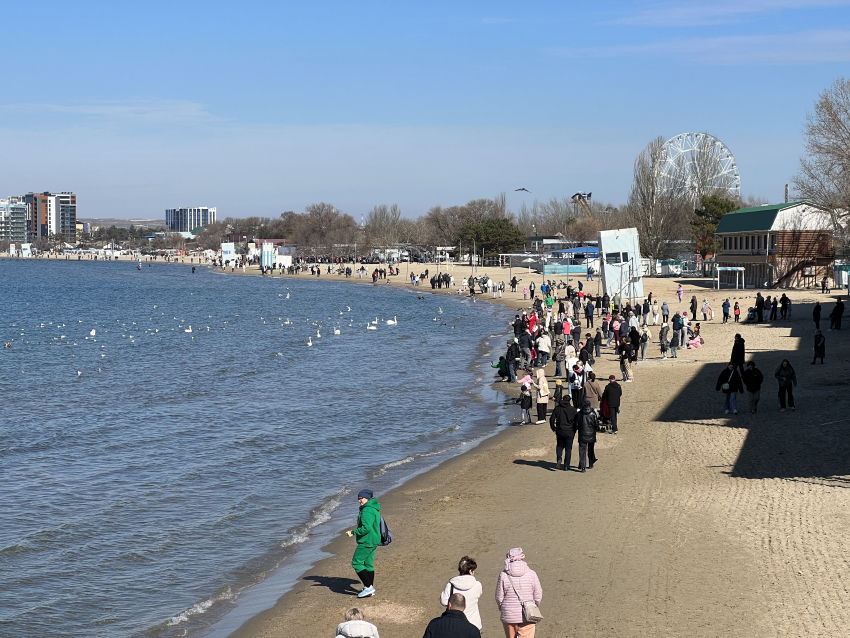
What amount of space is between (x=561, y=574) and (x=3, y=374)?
32822mm

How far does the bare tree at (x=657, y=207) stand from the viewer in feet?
304

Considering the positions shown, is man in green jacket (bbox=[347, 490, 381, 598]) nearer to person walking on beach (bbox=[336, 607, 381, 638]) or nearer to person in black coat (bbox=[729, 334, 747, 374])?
person walking on beach (bbox=[336, 607, 381, 638])

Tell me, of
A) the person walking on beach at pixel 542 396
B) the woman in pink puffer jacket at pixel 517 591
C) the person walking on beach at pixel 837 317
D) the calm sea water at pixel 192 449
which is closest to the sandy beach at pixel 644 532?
the person walking on beach at pixel 542 396

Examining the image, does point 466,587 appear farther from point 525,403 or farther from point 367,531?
point 525,403

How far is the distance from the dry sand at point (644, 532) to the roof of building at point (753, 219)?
129 ft

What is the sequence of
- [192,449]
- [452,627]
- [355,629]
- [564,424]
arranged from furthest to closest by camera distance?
[192,449] < [564,424] < [355,629] < [452,627]

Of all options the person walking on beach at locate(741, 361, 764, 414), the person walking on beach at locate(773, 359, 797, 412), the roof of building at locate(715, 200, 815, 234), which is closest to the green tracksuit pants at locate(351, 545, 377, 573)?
the person walking on beach at locate(741, 361, 764, 414)

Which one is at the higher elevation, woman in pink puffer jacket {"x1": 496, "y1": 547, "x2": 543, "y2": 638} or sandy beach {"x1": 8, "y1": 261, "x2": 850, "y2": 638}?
woman in pink puffer jacket {"x1": 496, "y1": 547, "x2": 543, "y2": 638}

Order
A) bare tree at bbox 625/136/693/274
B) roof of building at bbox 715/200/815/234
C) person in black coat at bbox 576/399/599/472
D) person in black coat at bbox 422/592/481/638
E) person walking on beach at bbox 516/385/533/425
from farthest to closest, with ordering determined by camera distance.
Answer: bare tree at bbox 625/136/693/274, roof of building at bbox 715/200/815/234, person walking on beach at bbox 516/385/533/425, person in black coat at bbox 576/399/599/472, person in black coat at bbox 422/592/481/638

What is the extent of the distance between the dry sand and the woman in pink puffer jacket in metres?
2.22

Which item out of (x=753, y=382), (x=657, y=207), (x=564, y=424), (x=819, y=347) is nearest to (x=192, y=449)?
(x=564, y=424)

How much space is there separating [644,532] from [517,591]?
6253 mm

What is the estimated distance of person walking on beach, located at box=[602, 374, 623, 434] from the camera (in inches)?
810

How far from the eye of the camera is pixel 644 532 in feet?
46.5
